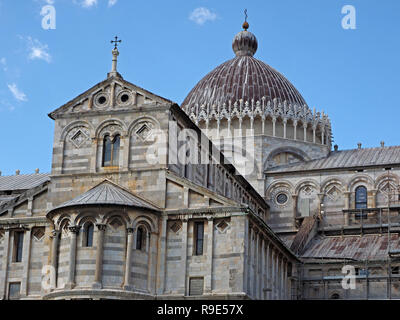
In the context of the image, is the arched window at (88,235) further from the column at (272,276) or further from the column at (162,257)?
the column at (272,276)

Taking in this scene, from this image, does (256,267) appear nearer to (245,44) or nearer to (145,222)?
(145,222)

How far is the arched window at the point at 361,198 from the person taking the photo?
64.3 meters

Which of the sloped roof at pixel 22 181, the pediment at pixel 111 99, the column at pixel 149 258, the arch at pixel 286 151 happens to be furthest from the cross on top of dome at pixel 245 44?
the column at pixel 149 258

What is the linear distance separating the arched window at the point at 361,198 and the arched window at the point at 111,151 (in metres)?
23.2

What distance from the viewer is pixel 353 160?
67.1 meters

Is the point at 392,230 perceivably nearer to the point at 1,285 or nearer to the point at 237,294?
the point at 237,294

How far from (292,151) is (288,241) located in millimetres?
9243

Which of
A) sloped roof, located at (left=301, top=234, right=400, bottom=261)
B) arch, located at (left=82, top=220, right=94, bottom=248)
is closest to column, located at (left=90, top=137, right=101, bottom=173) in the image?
arch, located at (left=82, top=220, right=94, bottom=248)

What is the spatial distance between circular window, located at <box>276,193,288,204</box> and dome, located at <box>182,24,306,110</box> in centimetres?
815

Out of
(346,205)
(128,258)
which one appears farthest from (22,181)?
(128,258)

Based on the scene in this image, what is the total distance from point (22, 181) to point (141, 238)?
24220 mm

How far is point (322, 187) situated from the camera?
216 ft

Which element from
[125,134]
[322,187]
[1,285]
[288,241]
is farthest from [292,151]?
[1,285]

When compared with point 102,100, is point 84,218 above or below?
below
